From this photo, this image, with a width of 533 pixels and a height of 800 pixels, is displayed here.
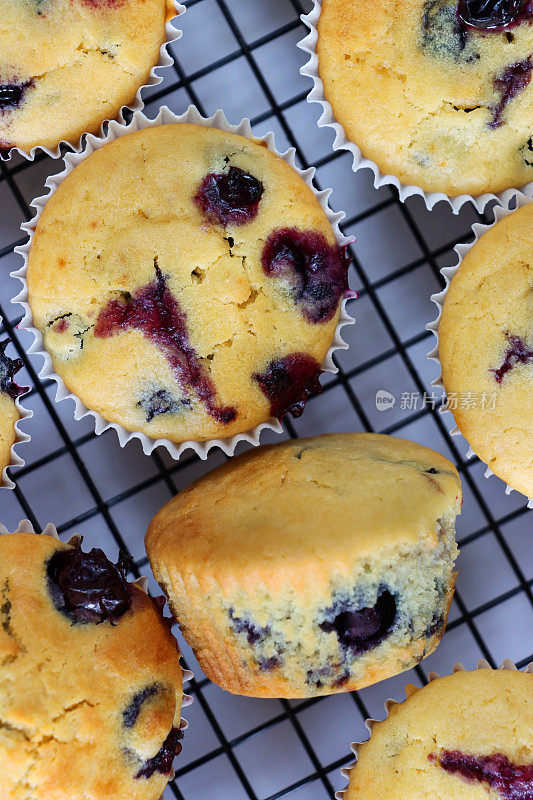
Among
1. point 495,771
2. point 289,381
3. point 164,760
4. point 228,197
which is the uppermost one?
point 228,197

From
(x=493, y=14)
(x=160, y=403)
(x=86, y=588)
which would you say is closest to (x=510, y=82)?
(x=493, y=14)

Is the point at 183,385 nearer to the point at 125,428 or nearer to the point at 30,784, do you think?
the point at 125,428

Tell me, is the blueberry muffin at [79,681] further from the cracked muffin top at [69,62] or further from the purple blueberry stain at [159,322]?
the cracked muffin top at [69,62]

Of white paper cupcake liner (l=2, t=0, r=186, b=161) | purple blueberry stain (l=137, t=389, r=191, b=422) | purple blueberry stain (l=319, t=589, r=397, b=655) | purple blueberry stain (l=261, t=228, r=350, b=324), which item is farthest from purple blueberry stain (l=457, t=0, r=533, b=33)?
purple blueberry stain (l=319, t=589, r=397, b=655)

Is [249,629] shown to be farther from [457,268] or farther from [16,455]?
[457,268]

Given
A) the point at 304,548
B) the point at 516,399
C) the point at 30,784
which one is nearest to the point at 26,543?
the point at 30,784

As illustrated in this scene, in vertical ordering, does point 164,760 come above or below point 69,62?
below
